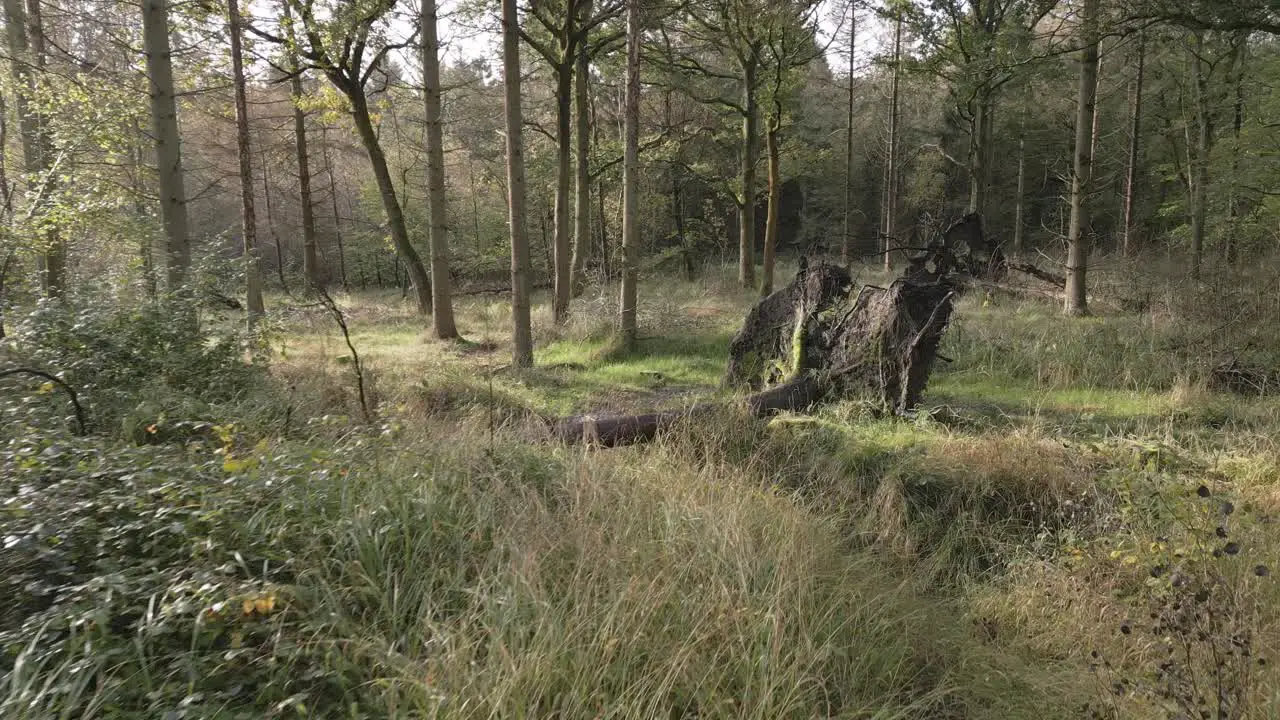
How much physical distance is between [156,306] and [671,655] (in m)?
5.90

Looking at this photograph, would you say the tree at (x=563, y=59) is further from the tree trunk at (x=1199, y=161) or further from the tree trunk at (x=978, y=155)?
the tree trunk at (x=1199, y=161)

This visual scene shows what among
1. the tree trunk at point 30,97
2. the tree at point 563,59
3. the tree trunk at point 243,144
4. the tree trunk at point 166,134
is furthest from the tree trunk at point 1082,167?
the tree trunk at point 30,97

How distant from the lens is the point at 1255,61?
49.0 feet

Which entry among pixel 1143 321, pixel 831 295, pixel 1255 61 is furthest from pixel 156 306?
pixel 1255 61

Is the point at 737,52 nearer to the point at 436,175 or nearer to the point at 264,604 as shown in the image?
the point at 436,175

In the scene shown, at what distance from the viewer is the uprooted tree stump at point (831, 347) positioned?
6262 millimetres

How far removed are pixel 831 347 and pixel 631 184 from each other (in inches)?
163

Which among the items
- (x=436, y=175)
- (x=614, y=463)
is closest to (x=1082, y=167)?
(x=614, y=463)

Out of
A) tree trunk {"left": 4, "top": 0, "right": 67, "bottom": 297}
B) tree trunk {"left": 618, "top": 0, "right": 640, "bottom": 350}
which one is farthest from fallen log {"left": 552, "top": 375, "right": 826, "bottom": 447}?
tree trunk {"left": 4, "top": 0, "right": 67, "bottom": 297}

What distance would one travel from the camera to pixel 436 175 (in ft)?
39.6

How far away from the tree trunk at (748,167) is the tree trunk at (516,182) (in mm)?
7948

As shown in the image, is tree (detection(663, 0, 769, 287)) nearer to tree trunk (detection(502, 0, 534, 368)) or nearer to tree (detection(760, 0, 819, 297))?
tree (detection(760, 0, 819, 297))

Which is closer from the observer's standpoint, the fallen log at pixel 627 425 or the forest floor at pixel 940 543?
the forest floor at pixel 940 543

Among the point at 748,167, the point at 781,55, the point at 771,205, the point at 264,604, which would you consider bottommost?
the point at 264,604
